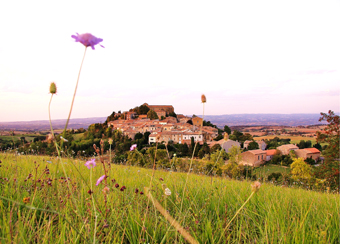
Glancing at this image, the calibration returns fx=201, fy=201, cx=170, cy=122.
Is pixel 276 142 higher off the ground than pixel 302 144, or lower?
lower

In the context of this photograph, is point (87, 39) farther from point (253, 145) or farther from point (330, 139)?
point (253, 145)

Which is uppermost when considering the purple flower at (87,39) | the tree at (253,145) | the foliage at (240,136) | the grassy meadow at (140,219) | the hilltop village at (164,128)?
the purple flower at (87,39)

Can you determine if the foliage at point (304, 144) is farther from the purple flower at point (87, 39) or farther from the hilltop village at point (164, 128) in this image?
the purple flower at point (87, 39)

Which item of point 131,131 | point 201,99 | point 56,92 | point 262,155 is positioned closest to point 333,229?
point 201,99

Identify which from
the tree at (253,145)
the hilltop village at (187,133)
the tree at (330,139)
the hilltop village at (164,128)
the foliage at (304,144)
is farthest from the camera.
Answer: the hilltop village at (164,128)

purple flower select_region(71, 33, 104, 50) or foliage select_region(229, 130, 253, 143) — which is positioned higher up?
purple flower select_region(71, 33, 104, 50)

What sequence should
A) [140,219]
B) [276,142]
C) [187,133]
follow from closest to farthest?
[140,219], [187,133], [276,142]

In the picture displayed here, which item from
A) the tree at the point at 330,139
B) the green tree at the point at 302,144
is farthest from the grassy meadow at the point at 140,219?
the green tree at the point at 302,144

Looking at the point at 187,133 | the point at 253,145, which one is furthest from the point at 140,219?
the point at 253,145

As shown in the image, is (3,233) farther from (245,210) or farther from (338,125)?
(338,125)

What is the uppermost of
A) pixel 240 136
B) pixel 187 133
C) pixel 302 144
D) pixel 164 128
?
pixel 164 128

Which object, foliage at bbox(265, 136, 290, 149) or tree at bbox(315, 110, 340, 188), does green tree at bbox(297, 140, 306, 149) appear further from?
tree at bbox(315, 110, 340, 188)

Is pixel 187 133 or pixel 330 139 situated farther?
pixel 187 133

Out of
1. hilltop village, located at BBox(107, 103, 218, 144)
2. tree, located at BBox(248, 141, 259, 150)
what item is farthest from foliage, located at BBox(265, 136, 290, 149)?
hilltop village, located at BBox(107, 103, 218, 144)
